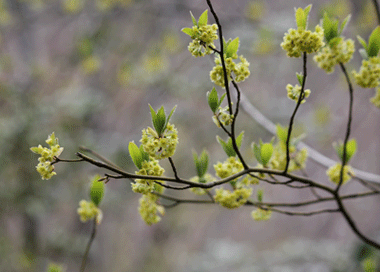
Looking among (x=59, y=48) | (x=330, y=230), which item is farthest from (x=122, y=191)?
(x=330, y=230)

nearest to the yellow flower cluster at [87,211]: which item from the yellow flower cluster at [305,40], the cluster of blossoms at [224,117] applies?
the cluster of blossoms at [224,117]

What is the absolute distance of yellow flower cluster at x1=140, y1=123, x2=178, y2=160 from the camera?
0.39m

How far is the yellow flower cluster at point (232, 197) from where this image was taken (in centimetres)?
48

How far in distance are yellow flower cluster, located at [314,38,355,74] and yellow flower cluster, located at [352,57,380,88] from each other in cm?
3

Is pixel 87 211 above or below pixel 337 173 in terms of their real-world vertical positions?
below

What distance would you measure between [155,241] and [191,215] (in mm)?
1397

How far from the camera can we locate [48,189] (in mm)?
1730

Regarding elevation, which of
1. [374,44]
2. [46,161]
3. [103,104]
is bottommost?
[46,161]

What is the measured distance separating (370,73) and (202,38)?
0.31 m

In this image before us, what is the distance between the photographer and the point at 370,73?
1.64 feet

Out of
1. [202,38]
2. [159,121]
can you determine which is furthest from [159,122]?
[202,38]

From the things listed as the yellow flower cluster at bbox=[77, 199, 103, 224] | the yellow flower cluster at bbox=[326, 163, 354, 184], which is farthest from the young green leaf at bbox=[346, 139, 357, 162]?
the yellow flower cluster at bbox=[77, 199, 103, 224]

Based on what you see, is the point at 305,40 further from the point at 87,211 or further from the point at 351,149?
the point at 87,211

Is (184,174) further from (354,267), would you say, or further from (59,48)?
(354,267)
